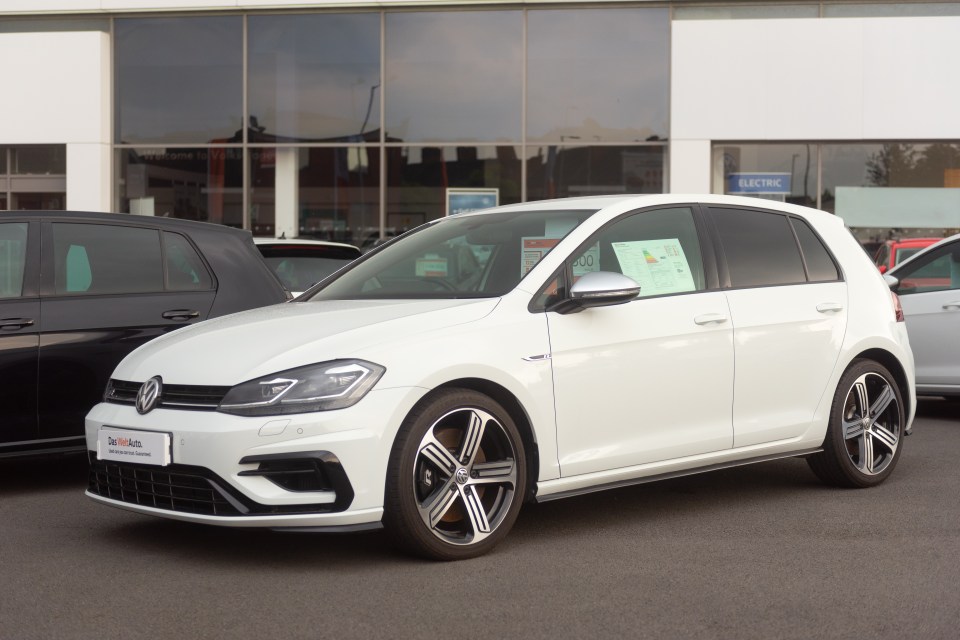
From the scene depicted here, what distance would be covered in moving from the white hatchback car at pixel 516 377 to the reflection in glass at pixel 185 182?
12.8 meters

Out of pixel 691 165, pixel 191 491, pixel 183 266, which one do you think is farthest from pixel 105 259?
pixel 691 165

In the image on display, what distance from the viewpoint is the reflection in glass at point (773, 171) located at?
18.0m

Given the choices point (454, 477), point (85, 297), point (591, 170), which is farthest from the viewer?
point (591, 170)

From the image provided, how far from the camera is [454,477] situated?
5.09 metres

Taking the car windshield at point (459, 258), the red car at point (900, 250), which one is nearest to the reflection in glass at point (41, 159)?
the red car at point (900, 250)

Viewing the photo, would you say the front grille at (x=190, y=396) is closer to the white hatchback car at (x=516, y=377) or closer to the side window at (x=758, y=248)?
the white hatchback car at (x=516, y=377)

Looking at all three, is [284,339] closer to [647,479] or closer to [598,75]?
[647,479]

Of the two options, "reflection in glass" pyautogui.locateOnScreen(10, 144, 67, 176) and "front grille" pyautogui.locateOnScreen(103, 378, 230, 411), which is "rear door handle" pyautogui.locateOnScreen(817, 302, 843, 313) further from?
"reflection in glass" pyautogui.locateOnScreen(10, 144, 67, 176)

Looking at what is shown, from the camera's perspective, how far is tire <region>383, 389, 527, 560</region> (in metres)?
4.92

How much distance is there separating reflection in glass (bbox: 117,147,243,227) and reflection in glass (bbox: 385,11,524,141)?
252 centimetres

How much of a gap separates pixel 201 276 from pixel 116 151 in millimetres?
12526

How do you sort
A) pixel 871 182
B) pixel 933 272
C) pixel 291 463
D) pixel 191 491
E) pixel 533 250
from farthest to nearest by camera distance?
pixel 871 182, pixel 933 272, pixel 533 250, pixel 191 491, pixel 291 463

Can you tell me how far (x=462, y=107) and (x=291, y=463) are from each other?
1419 centimetres

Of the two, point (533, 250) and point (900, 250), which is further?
point (900, 250)
